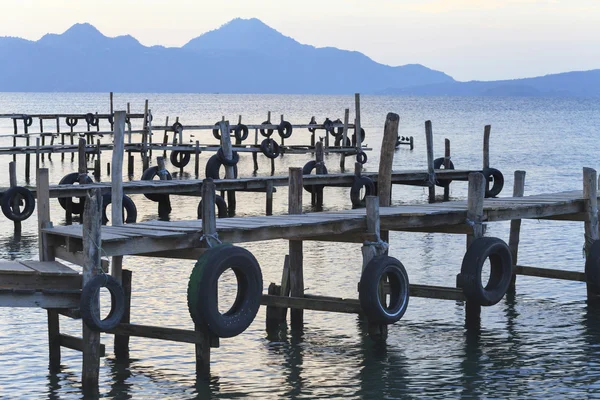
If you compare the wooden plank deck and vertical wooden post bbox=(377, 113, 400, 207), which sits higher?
vertical wooden post bbox=(377, 113, 400, 207)

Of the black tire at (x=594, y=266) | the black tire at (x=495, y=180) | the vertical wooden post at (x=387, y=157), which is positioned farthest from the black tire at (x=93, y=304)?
the black tire at (x=495, y=180)

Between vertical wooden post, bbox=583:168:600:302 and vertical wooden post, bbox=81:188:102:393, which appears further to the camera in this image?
vertical wooden post, bbox=583:168:600:302

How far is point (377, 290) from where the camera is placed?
13.4 meters

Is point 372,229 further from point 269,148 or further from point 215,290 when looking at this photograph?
point 269,148

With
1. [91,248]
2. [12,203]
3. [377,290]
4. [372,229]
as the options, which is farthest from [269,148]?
[91,248]

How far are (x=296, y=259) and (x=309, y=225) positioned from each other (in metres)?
1.44

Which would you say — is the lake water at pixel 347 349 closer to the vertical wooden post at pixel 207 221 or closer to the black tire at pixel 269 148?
the vertical wooden post at pixel 207 221

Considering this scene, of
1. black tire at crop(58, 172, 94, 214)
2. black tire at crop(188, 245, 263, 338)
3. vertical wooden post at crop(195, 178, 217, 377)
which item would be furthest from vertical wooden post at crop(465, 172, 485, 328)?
black tire at crop(58, 172, 94, 214)

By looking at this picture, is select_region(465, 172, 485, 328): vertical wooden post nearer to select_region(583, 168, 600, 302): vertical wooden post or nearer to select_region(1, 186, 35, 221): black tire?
select_region(583, 168, 600, 302): vertical wooden post

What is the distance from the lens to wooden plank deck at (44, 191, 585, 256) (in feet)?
38.7

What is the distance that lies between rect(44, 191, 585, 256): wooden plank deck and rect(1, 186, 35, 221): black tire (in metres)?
12.4

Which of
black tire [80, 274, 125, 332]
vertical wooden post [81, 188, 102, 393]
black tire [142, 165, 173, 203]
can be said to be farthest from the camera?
black tire [142, 165, 173, 203]

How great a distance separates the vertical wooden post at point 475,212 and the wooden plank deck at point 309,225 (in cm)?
18

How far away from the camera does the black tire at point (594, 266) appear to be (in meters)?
16.5
